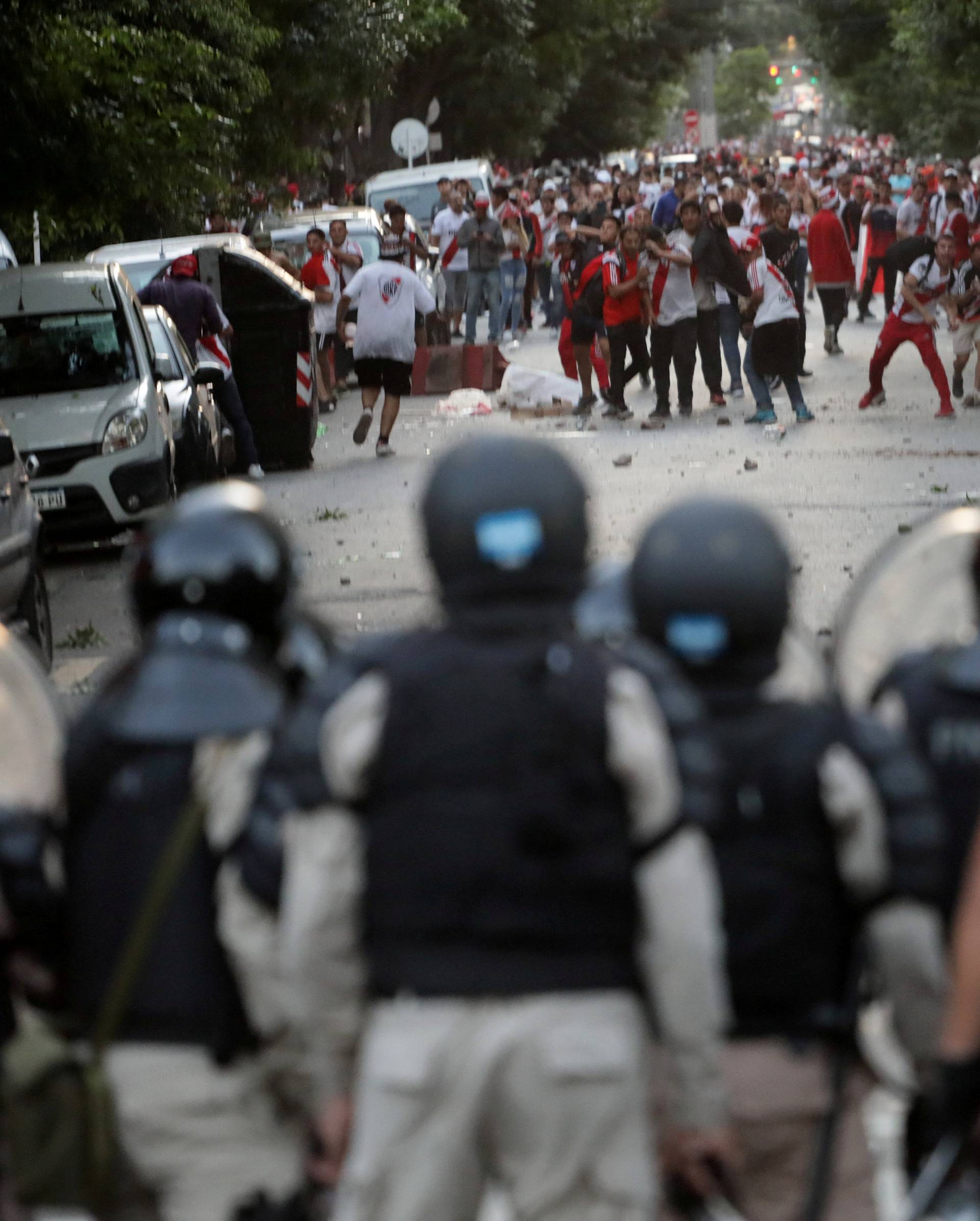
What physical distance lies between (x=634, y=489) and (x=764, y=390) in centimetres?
324

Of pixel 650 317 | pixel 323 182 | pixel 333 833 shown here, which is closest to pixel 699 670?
pixel 333 833

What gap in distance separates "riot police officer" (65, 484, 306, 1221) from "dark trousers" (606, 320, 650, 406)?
14597 mm

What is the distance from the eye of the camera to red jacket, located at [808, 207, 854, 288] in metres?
20.6

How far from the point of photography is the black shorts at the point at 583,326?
695 inches

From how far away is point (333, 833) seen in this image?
8.63ft

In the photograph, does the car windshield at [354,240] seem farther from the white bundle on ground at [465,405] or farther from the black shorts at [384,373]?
the black shorts at [384,373]

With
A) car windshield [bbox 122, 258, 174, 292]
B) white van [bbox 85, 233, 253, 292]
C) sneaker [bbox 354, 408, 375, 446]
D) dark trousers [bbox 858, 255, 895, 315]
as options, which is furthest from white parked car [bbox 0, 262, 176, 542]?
dark trousers [bbox 858, 255, 895, 315]

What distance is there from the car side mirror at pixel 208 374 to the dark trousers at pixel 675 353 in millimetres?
4722

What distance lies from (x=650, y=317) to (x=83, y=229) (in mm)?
5158

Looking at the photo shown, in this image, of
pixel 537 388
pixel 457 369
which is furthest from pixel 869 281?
pixel 537 388

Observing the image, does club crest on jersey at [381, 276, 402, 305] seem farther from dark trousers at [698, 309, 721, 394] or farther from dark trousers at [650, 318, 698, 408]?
dark trousers at [698, 309, 721, 394]

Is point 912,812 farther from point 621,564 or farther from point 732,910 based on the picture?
point 621,564

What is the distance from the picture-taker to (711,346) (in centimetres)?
1750

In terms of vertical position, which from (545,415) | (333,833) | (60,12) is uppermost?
(60,12)
